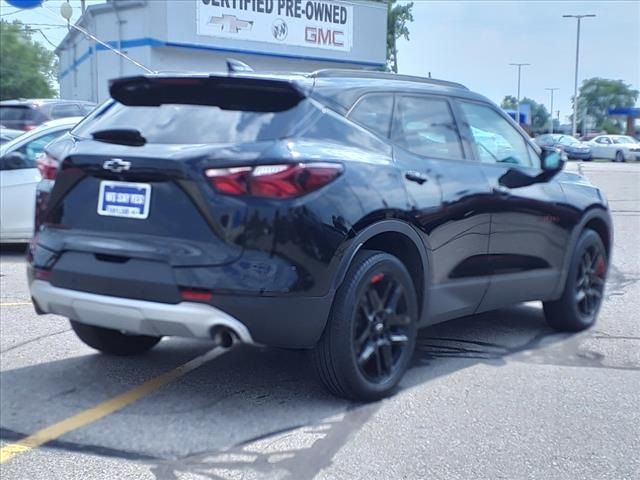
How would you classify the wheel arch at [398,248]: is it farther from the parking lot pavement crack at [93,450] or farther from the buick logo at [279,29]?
the buick logo at [279,29]

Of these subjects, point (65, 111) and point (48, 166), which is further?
point (65, 111)

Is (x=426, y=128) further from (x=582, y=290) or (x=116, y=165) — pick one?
(x=582, y=290)

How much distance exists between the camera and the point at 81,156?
4.44 meters

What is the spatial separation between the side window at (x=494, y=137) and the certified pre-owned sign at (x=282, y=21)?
25.7 meters

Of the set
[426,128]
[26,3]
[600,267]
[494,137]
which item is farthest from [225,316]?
[26,3]

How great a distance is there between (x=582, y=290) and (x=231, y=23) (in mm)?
26892

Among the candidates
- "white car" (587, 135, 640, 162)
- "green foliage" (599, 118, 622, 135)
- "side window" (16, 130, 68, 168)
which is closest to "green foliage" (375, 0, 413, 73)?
"white car" (587, 135, 640, 162)

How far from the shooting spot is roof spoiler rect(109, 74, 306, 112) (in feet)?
14.3

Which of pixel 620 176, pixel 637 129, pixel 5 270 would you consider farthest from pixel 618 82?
pixel 5 270

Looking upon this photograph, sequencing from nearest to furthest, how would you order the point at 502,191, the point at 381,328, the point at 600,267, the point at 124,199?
the point at 124,199, the point at 381,328, the point at 502,191, the point at 600,267

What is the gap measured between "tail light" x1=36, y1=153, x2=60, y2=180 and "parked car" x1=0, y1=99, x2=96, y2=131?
9781 millimetres

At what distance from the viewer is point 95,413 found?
14.7ft

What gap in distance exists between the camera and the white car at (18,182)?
9.52m

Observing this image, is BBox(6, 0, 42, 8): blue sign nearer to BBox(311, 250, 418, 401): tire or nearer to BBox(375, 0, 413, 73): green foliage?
BBox(311, 250, 418, 401): tire
